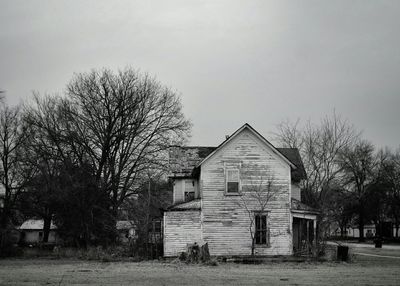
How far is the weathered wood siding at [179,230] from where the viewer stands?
3166 cm

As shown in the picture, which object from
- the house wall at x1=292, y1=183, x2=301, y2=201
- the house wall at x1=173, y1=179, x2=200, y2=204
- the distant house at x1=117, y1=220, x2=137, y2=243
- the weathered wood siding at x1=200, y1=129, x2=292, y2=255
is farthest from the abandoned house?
the distant house at x1=117, y1=220, x2=137, y2=243

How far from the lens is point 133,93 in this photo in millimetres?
43125

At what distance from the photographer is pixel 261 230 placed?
32.2 m

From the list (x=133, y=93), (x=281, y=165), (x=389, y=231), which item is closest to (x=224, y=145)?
(x=281, y=165)

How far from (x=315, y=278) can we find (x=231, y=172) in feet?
45.5

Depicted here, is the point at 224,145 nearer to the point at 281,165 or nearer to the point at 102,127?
the point at 281,165

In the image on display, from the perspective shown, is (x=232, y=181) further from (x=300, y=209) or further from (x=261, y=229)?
(x=300, y=209)

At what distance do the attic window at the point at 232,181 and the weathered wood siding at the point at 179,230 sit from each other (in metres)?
2.43

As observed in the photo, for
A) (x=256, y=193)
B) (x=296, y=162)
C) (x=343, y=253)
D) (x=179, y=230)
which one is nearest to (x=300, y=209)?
(x=256, y=193)

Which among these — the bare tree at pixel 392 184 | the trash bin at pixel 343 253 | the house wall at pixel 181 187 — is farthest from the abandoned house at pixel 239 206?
the bare tree at pixel 392 184

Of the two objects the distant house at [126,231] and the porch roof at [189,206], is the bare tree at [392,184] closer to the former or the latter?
the distant house at [126,231]

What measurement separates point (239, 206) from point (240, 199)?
433 mm

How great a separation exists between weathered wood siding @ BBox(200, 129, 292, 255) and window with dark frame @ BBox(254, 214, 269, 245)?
314mm

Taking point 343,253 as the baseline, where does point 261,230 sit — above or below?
above
